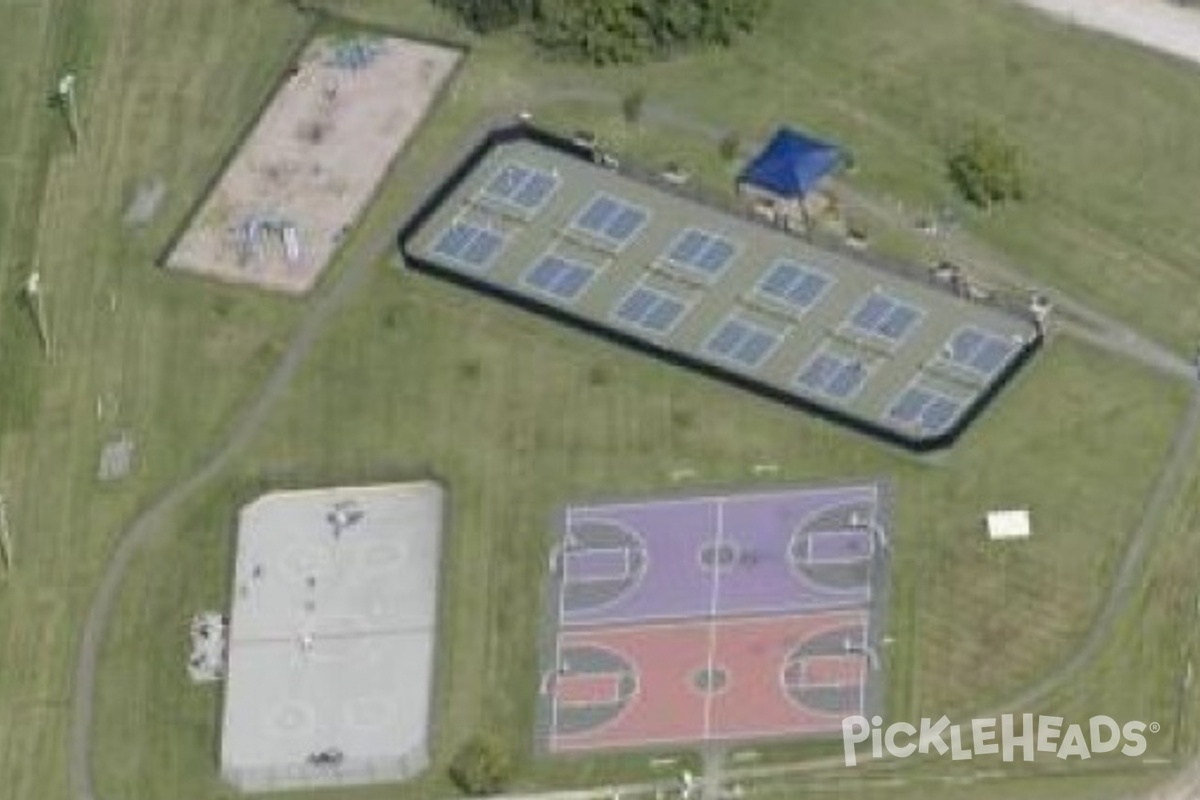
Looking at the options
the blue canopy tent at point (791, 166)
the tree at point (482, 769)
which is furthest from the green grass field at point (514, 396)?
the blue canopy tent at point (791, 166)

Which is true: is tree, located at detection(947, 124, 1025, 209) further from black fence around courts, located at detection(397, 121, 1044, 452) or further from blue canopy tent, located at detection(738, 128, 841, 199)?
blue canopy tent, located at detection(738, 128, 841, 199)

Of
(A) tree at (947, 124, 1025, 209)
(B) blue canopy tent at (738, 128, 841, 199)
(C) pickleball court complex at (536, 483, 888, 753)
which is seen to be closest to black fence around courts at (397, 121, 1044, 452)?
(B) blue canopy tent at (738, 128, 841, 199)

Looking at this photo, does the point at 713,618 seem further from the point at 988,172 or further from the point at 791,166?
the point at 988,172

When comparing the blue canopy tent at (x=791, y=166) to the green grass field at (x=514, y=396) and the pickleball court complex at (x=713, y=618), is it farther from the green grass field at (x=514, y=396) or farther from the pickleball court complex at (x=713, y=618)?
the pickleball court complex at (x=713, y=618)

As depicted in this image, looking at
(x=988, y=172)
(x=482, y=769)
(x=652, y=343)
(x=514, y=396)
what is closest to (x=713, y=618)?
(x=482, y=769)

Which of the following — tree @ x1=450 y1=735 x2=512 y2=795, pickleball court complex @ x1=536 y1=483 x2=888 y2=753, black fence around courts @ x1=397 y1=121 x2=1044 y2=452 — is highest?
black fence around courts @ x1=397 y1=121 x2=1044 y2=452

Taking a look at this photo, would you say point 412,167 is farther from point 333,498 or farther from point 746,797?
point 746,797
